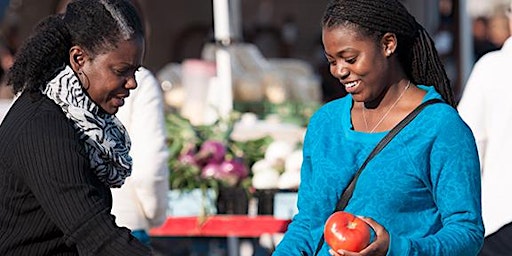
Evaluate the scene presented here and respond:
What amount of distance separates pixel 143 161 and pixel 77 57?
1670 millimetres

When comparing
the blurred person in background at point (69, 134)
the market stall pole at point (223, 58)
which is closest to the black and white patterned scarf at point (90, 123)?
the blurred person in background at point (69, 134)

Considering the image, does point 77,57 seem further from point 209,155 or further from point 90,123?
point 209,155

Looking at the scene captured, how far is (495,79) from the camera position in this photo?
4.30 m

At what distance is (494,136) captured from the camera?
4316 millimetres

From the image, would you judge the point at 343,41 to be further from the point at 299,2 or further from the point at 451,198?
the point at 299,2

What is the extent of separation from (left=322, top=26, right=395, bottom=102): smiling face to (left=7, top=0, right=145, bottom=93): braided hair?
1.67 ft

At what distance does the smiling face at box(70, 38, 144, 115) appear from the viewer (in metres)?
2.83

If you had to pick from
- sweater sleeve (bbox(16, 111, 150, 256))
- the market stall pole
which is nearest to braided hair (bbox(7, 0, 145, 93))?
sweater sleeve (bbox(16, 111, 150, 256))

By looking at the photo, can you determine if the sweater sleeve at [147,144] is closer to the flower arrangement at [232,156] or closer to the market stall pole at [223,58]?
the flower arrangement at [232,156]

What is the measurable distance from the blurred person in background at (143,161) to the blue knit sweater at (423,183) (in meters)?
1.44

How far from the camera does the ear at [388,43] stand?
3.05 m

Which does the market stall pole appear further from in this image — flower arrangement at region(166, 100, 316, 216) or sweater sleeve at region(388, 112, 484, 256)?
sweater sleeve at region(388, 112, 484, 256)

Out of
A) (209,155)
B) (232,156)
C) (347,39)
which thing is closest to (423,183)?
(347,39)

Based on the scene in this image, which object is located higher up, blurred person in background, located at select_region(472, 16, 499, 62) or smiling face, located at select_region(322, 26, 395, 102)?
smiling face, located at select_region(322, 26, 395, 102)
